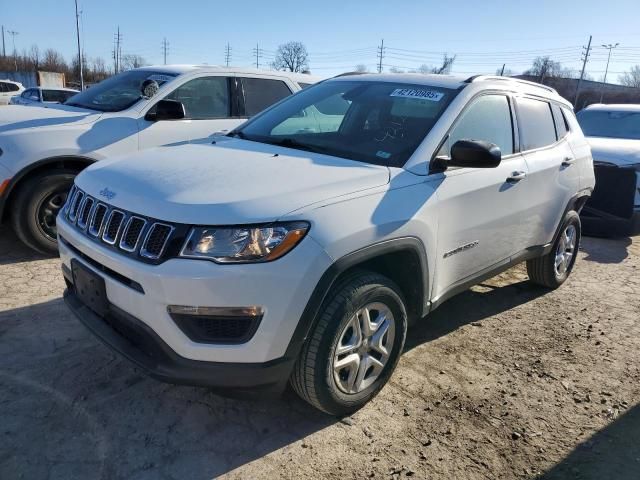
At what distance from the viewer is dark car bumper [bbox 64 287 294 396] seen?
232 cm

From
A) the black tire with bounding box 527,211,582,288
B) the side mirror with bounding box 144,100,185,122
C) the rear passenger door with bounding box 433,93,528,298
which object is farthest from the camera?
the side mirror with bounding box 144,100,185,122

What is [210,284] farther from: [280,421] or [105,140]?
[105,140]

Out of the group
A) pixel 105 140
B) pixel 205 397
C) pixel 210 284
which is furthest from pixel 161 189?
pixel 105 140

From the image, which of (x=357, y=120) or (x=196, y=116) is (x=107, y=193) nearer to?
(x=357, y=120)

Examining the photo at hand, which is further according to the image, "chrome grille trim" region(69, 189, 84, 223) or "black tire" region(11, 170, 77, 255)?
"black tire" region(11, 170, 77, 255)

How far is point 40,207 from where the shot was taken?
4.86 metres

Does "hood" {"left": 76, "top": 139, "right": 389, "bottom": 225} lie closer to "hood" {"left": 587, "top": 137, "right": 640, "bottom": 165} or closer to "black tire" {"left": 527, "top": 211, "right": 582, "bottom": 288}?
"black tire" {"left": 527, "top": 211, "right": 582, "bottom": 288}

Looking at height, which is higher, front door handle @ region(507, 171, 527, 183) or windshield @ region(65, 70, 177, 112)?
windshield @ region(65, 70, 177, 112)

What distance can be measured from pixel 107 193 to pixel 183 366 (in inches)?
39.3

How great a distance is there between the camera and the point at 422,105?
134 inches

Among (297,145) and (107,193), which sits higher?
(297,145)

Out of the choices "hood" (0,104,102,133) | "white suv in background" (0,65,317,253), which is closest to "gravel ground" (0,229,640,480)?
"white suv in background" (0,65,317,253)

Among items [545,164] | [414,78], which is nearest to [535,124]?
[545,164]

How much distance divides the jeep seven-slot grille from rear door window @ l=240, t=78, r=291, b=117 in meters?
3.50
